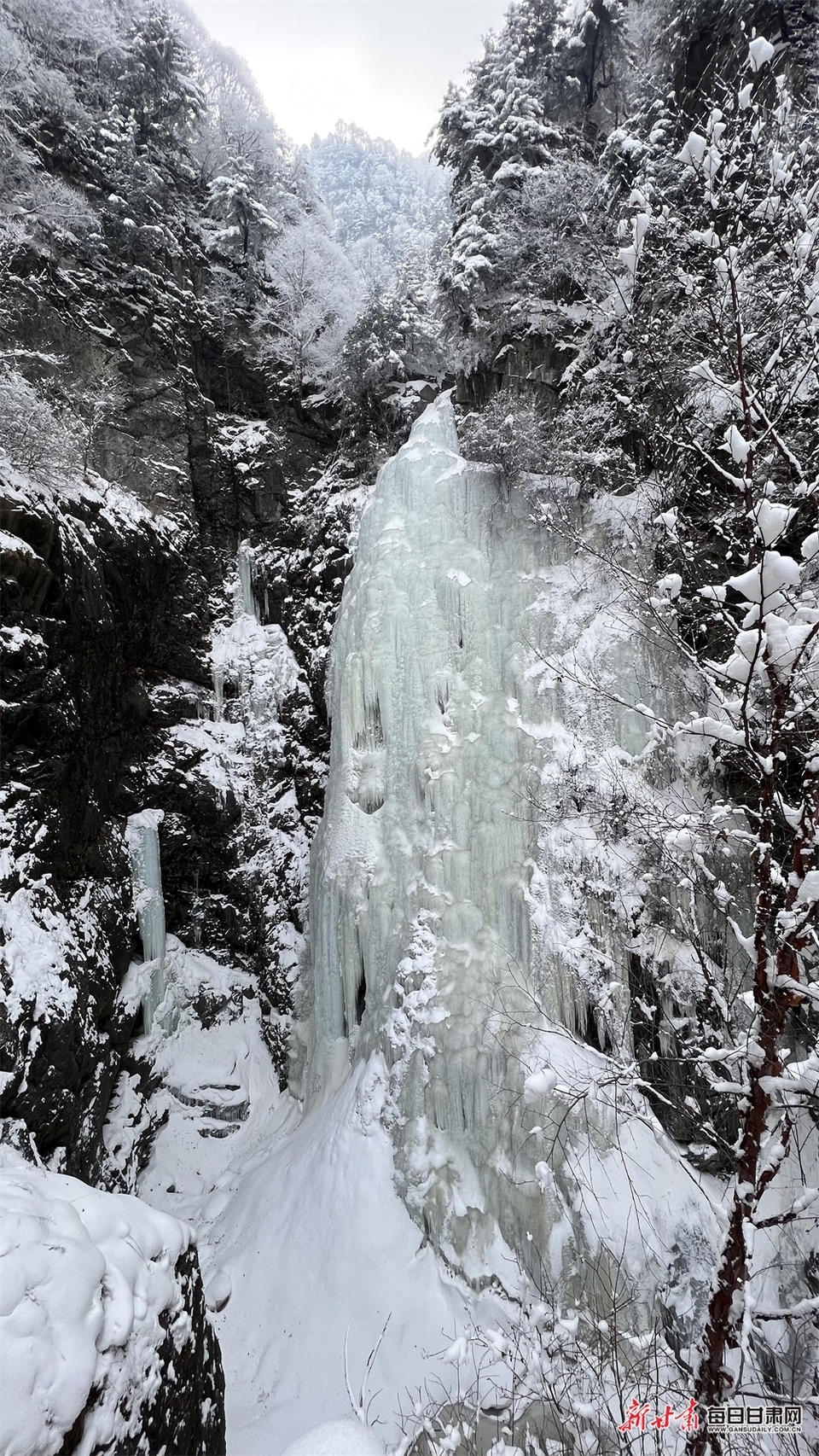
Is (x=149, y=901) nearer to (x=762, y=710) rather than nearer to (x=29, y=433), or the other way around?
(x=29, y=433)

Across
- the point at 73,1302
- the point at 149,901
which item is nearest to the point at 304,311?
the point at 149,901

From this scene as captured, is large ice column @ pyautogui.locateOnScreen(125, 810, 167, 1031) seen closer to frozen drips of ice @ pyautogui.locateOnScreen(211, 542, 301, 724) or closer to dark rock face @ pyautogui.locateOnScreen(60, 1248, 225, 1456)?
frozen drips of ice @ pyautogui.locateOnScreen(211, 542, 301, 724)

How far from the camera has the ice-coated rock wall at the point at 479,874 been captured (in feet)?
19.2

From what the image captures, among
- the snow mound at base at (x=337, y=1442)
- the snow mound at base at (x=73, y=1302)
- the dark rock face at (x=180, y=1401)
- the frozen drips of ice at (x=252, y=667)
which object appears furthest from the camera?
the frozen drips of ice at (x=252, y=667)

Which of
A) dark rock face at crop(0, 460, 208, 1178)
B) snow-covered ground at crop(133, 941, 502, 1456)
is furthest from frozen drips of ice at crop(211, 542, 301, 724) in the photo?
snow-covered ground at crop(133, 941, 502, 1456)

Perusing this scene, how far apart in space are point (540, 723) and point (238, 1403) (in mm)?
6937

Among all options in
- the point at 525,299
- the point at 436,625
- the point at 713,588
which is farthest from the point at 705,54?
the point at 713,588

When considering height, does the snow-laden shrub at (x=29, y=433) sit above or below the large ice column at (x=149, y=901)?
above

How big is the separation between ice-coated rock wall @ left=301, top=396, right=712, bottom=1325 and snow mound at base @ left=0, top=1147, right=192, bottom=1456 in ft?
11.1

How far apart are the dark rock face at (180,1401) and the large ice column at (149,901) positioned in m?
5.48

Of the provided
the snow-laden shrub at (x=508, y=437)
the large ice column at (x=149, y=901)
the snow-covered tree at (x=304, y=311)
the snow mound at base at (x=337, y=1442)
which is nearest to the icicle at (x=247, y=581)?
the snow-covered tree at (x=304, y=311)

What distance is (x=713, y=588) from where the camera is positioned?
2.37m

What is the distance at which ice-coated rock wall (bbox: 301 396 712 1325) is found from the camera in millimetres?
5848

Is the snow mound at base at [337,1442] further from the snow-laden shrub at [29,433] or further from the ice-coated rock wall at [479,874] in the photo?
the snow-laden shrub at [29,433]
